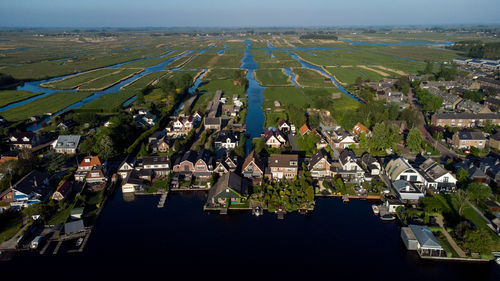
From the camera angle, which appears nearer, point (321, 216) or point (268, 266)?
point (268, 266)

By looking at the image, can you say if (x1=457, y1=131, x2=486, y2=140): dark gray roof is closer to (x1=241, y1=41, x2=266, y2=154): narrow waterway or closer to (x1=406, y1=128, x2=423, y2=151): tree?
(x1=406, y1=128, x2=423, y2=151): tree

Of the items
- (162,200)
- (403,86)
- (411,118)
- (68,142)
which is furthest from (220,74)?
(162,200)

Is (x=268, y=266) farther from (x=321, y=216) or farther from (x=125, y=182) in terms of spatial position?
(x=125, y=182)

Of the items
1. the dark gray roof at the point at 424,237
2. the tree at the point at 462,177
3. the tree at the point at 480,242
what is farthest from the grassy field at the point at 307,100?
the tree at the point at 480,242

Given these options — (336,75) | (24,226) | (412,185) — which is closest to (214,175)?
(24,226)

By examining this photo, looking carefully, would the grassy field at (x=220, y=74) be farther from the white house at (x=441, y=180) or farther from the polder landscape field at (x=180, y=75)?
the white house at (x=441, y=180)

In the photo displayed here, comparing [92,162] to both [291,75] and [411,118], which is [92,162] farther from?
[291,75]
